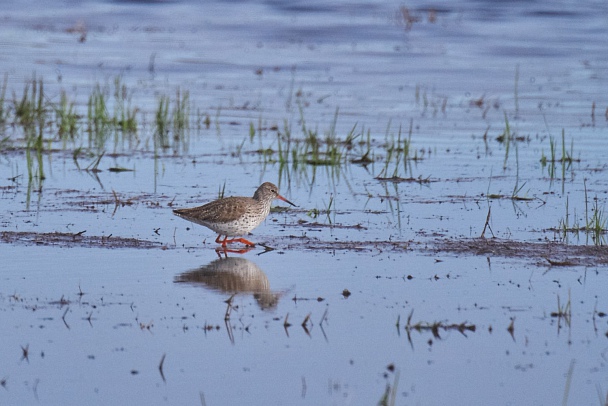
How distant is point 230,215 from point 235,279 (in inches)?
48.7

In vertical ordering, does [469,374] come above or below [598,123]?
below

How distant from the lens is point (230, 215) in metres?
9.29

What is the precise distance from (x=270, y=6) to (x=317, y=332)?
98.5ft

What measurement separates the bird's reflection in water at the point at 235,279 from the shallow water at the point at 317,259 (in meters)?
0.03

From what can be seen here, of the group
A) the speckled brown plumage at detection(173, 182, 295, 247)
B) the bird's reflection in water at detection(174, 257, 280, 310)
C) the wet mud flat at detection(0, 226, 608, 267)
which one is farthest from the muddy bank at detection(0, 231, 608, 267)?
the bird's reflection in water at detection(174, 257, 280, 310)

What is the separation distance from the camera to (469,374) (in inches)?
235

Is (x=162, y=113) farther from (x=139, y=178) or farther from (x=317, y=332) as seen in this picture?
(x=317, y=332)

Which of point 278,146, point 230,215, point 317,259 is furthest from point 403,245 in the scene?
point 278,146

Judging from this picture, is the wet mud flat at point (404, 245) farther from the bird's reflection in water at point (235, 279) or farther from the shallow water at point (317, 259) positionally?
the bird's reflection in water at point (235, 279)

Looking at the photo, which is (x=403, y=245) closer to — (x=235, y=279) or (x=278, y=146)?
(x=235, y=279)

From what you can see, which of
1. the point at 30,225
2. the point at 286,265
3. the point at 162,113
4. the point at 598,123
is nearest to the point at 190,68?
the point at 162,113

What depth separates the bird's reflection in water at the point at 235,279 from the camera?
25.0ft

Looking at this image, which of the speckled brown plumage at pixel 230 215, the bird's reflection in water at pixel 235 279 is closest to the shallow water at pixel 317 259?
the bird's reflection in water at pixel 235 279

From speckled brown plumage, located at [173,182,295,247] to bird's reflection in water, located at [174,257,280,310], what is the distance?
0.54 meters
